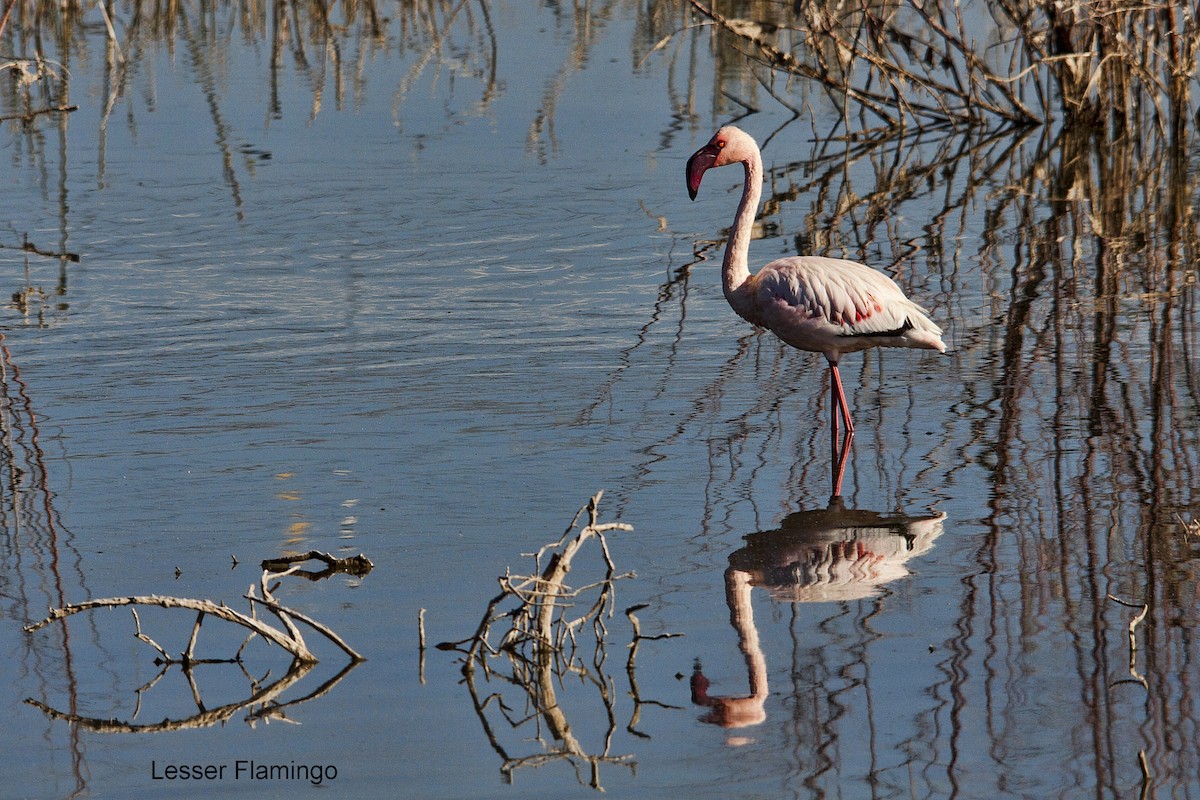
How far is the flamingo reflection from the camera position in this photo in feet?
15.7

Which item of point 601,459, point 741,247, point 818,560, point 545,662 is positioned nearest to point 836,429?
point 601,459

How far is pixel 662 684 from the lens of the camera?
4.41 meters

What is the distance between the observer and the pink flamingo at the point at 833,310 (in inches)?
259

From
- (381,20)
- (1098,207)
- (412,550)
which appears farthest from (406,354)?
(381,20)

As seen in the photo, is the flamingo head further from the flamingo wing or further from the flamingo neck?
the flamingo wing

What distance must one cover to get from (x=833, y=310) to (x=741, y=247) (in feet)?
2.10

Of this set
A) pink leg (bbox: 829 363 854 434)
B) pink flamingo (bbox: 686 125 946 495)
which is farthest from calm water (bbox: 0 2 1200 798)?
pink flamingo (bbox: 686 125 946 495)

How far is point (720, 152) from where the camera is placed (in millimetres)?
7293

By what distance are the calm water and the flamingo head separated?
91cm

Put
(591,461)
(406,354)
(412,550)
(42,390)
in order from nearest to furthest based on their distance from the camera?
(412,550) < (591,461) < (42,390) < (406,354)

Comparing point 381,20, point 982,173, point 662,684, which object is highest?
point 381,20

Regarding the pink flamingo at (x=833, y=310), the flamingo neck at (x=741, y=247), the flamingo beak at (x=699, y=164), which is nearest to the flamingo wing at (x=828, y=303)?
the pink flamingo at (x=833, y=310)

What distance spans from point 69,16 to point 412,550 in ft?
46.1

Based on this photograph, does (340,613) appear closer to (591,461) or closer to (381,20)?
(591,461)
